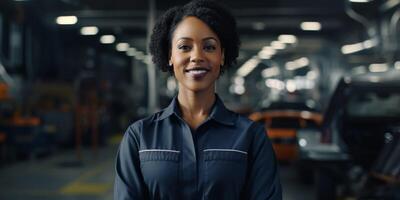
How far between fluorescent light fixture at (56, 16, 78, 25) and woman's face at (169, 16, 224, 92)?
16.3m

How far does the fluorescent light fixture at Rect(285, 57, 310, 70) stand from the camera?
138 feet

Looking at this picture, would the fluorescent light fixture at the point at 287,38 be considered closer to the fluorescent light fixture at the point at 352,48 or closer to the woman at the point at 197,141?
the fluorescent light fixture at the point at 352,48

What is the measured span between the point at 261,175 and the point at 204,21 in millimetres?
580

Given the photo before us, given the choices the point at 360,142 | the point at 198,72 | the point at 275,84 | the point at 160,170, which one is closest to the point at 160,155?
the point at 160,170

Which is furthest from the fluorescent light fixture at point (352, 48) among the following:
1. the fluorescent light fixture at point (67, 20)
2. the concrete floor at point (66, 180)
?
the concrete floor at point (66, 180)

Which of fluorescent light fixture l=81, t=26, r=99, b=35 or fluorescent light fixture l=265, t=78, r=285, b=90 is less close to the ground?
fluorescent light fixture l=81, t=26, r=99, b=35

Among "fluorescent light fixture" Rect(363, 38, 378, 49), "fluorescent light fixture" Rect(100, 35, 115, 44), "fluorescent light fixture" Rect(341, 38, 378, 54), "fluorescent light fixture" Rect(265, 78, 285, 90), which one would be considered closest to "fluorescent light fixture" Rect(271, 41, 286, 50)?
"fluorescent light fixture" Rect(341, 38, 378, 54)

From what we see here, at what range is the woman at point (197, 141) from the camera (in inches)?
81.3

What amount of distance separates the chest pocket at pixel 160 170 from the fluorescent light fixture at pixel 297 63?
3963 centimetres

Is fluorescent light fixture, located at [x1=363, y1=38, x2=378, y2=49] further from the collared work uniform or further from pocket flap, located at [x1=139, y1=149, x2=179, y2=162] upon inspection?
pocket flap, located at [x1=139, y1=149, x2=179, y2=162]

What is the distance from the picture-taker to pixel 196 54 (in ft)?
6.93

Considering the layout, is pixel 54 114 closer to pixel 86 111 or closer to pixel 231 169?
pixel 86 111

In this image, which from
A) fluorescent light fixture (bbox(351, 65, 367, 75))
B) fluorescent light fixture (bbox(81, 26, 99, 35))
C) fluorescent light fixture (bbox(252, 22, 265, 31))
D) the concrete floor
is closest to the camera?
the concrete floor

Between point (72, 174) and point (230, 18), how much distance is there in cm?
1145
